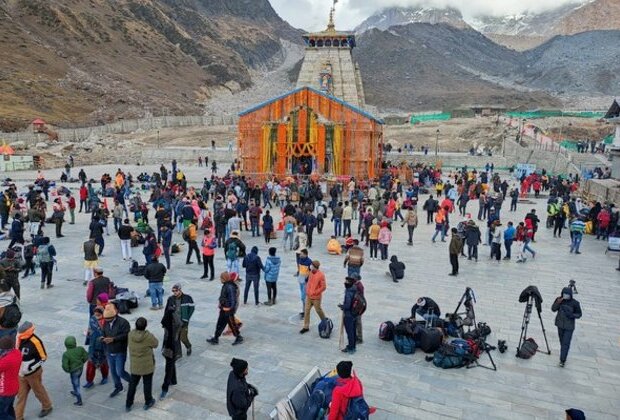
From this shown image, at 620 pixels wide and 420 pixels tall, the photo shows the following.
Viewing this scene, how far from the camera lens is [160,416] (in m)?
7.04

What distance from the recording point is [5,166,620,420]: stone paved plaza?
7.40 metres

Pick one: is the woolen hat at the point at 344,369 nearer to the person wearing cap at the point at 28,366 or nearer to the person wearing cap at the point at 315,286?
the person wearing cap at the point at 315,286

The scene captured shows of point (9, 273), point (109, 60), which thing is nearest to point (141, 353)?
point (9, 273)

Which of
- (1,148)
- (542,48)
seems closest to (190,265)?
(1,148)

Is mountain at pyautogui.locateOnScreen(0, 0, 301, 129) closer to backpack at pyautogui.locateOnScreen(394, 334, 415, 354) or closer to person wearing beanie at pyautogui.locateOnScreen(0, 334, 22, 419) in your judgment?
person wearing beanie at pyautogui.locateOnScreen(0, 334, 22, 419)

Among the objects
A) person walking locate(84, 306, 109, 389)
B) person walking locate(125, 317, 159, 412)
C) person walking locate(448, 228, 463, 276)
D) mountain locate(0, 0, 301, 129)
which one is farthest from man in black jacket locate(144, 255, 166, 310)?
mountain locate(0, 0, 301, 129)

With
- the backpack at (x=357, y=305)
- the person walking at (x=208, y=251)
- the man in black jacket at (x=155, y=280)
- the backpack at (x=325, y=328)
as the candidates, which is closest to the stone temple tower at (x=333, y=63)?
the person walking at (x=208, y=251)

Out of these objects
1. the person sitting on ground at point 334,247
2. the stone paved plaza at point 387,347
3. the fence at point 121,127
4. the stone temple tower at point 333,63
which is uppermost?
the stone temple tower at point 333,63

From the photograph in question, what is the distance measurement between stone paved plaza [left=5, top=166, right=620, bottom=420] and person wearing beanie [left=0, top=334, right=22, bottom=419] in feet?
3.29

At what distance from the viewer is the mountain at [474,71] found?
111562 millimetres

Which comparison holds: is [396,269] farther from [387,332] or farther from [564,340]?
[564,340]

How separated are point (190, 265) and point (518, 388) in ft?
30.0

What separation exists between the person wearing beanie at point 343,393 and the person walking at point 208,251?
7212 mm

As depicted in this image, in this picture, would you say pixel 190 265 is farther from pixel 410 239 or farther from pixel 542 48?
pixel 542 48
